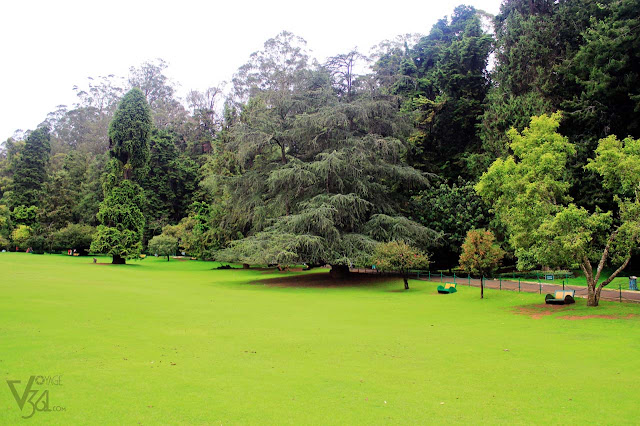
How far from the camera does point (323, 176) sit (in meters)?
32.8

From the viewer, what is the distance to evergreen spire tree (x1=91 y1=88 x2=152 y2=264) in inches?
1731

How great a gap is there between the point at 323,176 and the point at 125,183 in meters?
23.8

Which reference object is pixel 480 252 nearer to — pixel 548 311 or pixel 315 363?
pixel 548 311

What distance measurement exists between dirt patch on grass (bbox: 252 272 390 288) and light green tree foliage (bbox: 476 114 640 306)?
12947mm

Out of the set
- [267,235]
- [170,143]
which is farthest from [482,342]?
[170,143]

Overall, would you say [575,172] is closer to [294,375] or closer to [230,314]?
[230,314]

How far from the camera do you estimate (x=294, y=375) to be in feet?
29.2

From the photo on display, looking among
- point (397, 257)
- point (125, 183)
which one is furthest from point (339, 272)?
point (125, 183)

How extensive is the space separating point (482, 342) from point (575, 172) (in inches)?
837

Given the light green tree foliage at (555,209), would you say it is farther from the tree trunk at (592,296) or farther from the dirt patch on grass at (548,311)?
the dirt patch on grass at (548,311)

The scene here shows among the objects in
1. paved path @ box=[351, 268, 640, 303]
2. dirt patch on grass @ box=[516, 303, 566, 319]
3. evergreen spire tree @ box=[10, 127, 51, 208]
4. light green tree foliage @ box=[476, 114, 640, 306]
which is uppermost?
evergreen spire tree @ box=[10, 127, 51, 208]

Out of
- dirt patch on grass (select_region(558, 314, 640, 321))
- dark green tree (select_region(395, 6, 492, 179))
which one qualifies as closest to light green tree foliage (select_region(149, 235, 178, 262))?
dark green tree (select_region(395, 6, 492, 179))

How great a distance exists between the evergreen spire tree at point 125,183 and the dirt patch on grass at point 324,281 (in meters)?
17.6

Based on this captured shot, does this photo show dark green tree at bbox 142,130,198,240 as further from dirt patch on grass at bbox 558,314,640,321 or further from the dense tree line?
dirt patch on grass at bbox 558,314,640,321
